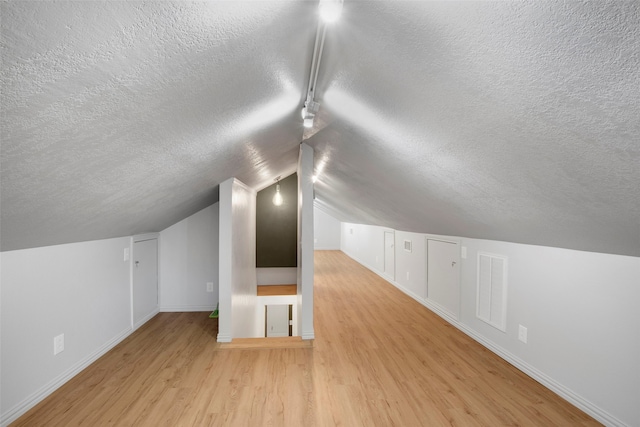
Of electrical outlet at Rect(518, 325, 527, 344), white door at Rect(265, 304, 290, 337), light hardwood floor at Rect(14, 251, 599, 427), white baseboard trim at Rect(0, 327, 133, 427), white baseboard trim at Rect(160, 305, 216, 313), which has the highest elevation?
electrical outlet at Rect(518, 325, 527, 344)

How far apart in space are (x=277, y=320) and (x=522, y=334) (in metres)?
6.39

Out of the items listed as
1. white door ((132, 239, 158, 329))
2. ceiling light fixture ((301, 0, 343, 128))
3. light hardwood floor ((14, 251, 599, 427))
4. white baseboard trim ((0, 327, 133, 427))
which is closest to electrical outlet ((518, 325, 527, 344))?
light hardwood floor ((14, 251, 599, 427))

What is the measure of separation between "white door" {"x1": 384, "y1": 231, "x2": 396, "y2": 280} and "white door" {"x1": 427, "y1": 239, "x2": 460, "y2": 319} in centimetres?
168

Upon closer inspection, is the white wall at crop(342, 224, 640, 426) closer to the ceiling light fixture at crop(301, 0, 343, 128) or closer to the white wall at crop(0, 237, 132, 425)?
the ceiling light fixture at crop(301, 0, 343, 128)

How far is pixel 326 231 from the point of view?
14.0m

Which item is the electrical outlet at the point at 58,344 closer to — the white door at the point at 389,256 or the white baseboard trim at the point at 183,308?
the white baseboard trim at the point at 183,308

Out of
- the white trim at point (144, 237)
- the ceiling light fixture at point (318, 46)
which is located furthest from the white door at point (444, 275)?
the white trim at point (144, 237)

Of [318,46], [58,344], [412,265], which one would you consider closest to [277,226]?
[412,265]

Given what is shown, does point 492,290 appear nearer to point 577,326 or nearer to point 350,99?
point 577,326

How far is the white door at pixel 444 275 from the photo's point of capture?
4266 mm

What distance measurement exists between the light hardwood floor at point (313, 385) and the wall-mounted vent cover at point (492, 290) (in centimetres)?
38

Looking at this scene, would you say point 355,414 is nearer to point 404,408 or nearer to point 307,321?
point 404,408

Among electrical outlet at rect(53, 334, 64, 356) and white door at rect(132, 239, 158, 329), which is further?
white door at rect(132, 239, 158, 329)

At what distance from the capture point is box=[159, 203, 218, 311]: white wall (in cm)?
498
